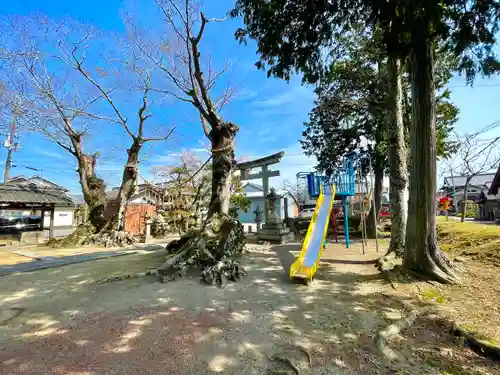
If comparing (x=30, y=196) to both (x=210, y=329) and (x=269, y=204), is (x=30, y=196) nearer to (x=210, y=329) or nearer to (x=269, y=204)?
(x=269, y=204)

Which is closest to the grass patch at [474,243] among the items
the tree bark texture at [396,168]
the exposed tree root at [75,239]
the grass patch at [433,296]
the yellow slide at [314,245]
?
the tree bark texture at [396,168]

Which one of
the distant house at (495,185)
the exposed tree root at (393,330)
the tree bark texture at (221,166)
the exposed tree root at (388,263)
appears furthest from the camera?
the distant house at (495,185)

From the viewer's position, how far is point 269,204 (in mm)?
10562

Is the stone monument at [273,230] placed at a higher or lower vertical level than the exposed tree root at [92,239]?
higher

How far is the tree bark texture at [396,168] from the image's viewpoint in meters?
6.37

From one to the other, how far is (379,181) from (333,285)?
8.65m

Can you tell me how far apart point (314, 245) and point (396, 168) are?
119 inches

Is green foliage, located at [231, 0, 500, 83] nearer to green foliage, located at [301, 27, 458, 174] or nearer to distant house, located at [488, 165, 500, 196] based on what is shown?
green foliage, located at [301, 27, 458, 174]

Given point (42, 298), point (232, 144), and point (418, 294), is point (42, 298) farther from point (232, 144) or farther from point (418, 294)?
point (418, 294)

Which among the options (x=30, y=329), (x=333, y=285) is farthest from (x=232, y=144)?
(x=30, y=329)

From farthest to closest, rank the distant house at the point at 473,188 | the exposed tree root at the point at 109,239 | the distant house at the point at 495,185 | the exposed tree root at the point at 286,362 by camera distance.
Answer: the distant house at the point at 473,188, the distant house at the point at 495,185, the exposed tree root at the point at 109,239, the exposed tree root at the point at 286,362

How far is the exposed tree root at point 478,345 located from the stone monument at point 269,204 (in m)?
7.07

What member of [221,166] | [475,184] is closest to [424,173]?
[221,166]

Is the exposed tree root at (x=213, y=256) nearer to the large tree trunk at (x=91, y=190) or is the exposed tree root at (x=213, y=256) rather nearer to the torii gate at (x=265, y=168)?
the torii gate at (x=265, y=168)
